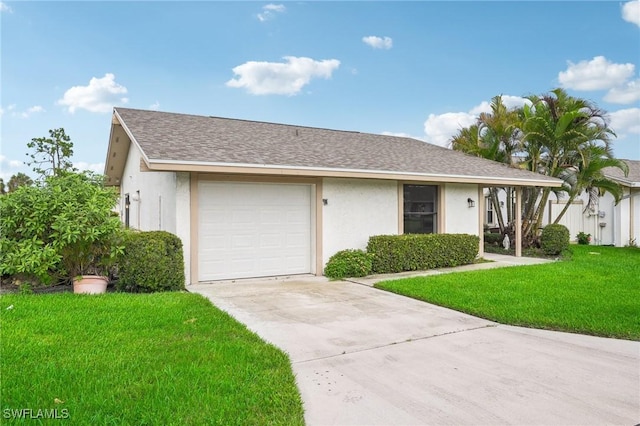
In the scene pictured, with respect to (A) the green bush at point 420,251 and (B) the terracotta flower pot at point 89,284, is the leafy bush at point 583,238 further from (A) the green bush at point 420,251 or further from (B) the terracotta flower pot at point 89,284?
(B) the terracotta flower pot at point 89,284

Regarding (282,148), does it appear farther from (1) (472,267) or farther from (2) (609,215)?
(2) (609,215)

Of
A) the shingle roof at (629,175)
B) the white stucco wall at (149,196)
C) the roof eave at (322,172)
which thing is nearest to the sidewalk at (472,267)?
the roof eave at (322,172)

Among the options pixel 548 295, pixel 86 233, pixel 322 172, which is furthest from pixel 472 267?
pixel 86 233

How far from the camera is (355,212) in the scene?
10.8 metres

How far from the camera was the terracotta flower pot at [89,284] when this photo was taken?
750 centimetres

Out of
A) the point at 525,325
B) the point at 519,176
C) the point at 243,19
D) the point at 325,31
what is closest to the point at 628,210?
the point at 519,176

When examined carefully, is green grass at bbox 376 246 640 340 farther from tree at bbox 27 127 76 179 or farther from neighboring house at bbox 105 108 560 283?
tree at bbox 27 127 76 179

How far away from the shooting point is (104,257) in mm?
7820

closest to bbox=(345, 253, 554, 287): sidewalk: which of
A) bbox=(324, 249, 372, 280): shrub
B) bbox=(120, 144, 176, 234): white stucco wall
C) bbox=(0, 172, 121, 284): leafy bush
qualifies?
bbox=(324, 249, 372, 280): shrub

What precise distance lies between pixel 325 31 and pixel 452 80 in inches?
232

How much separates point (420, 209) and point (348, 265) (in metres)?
3.44

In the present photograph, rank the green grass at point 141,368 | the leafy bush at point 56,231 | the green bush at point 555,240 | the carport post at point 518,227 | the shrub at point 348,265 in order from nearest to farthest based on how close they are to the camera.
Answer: the green grass at point 141,368 < the leafy bush at point 56,231 < the shrub at point 348,265 < the green bush at point 555,240 < the carport post at point 518,227

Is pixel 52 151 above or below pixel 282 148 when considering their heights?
above

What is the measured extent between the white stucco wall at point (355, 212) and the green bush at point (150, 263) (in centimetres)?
371
